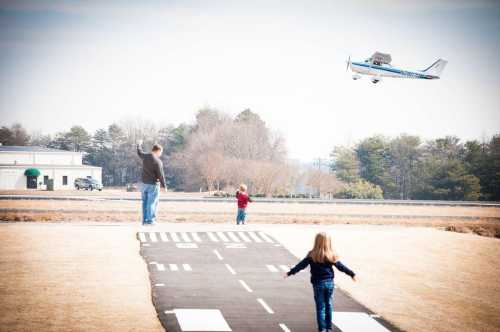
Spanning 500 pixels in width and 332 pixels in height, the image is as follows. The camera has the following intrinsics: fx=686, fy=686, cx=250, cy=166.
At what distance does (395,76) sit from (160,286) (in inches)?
1766

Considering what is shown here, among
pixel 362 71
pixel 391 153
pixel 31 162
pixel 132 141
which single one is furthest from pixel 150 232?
pixel 132 141

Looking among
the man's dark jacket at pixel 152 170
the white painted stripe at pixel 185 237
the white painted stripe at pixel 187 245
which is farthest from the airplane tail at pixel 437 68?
the man's dark jacket at pixel 152 170

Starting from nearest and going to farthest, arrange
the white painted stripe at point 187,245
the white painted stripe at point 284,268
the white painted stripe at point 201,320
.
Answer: the white painted stripe at point 201,320 → the white painted stripe at point 284,268 → the white painted stripe at point 187,245

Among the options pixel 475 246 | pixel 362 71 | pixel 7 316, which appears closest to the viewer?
pixel 7 316

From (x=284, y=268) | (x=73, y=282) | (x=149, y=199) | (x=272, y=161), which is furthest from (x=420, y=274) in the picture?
(x=272, y=161)

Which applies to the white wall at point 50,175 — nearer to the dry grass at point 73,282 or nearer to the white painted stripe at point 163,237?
the dry grass at point 73,282

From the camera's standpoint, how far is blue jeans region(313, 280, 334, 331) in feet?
44.8

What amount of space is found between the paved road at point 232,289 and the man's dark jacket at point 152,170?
2.52m

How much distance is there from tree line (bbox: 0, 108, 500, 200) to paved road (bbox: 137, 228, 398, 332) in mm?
73655

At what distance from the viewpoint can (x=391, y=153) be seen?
436 feet

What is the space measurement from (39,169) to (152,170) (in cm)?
8745

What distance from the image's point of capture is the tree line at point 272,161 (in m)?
110

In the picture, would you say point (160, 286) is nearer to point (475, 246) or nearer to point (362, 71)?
point (475, 246)

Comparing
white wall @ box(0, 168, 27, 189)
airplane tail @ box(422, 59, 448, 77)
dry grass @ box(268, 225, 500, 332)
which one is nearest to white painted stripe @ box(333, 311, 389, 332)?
dry grass @ box(268, 225, 500, 332)
